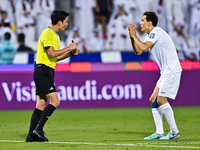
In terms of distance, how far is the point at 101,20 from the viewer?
1598 centimetres

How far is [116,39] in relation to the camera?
51.6 ft

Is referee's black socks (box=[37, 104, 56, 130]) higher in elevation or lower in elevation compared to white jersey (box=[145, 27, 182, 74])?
lower

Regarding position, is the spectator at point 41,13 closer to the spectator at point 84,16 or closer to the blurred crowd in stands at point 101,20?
the blurred crowd in stands at point 101,20

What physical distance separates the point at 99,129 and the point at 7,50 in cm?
701

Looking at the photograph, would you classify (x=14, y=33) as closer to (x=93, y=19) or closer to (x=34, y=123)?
(x=93, y=19)

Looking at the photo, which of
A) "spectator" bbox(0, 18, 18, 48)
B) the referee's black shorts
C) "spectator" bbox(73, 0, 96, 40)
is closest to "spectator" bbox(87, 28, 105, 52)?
"spectator" bbox(73, 0, 96, 40)

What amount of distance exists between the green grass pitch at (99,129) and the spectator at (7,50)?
8.54 ft

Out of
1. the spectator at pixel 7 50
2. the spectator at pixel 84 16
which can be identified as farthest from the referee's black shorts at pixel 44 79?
the spectator at pixel 84 16

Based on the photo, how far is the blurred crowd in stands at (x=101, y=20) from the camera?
15.7m

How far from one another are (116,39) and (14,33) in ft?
12.5

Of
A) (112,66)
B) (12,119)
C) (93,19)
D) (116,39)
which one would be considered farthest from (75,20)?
(12,119)

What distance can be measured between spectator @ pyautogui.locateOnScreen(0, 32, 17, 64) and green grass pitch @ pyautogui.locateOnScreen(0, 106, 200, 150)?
8.54ft

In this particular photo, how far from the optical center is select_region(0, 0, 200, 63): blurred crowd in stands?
1567 cm

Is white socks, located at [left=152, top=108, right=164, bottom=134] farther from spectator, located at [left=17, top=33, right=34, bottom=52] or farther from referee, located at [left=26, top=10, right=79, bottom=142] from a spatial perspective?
spectator, located at [left=17, top=33, right=34, bottom=52]
